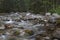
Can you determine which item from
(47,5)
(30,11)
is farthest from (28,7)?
(47,5)

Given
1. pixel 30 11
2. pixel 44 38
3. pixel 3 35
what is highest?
pixel 30 11

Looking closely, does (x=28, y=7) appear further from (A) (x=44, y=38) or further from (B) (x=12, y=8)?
(A) (x=44, y=38)

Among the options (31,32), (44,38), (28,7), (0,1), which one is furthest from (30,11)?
(44,38)

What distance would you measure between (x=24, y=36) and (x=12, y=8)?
17.2 ft

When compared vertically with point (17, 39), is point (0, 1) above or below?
above

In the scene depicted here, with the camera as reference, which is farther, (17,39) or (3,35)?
(3,35)

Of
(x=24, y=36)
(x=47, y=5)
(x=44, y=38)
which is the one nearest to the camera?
(x=44, y=38)

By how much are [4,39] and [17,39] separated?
32 cm

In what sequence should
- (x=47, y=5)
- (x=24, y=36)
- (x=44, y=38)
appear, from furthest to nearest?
(x=47, y=5)
(x=24, y=36)
(x=44, y=38)

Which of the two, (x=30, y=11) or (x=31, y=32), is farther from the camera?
(x=30, y=11)

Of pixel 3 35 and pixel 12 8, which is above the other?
pixel 12 8

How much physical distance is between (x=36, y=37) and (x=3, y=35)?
0.91 metres

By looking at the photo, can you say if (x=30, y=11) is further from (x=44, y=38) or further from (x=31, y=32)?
(x=44, y=38)

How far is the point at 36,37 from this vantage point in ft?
15.5
